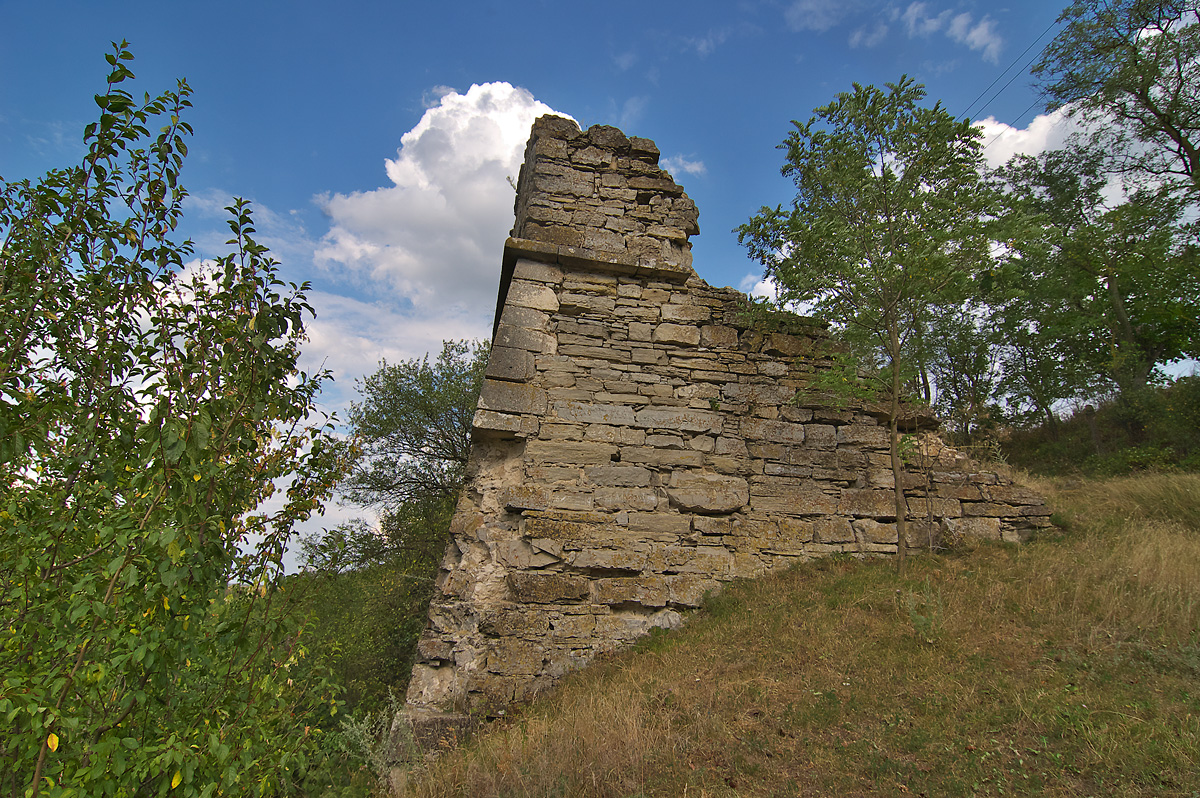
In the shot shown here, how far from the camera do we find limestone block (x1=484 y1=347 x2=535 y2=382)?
5.39 m

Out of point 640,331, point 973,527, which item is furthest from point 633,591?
point 973,527

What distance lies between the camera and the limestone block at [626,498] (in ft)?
17.2

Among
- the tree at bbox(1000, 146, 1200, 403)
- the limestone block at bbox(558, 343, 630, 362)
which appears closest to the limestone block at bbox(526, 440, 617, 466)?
the limestone block at bbox(558, 343, 630, 362)

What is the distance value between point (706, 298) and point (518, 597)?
3.64m

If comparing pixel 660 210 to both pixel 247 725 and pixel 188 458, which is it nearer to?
pixel 188 458

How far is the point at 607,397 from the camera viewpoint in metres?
5.53

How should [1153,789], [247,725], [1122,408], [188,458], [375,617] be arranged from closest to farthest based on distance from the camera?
[188,458], [247,725], [1153,789], [375,617], [1122,408]

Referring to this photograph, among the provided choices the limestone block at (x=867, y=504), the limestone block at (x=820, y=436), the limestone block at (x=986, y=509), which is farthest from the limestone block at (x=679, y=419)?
the limestone block at (x=986, y=509)

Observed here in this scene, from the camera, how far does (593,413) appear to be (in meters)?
5.45

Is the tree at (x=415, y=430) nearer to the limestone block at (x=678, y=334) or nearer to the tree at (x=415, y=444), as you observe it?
the tree at (x=415, y=444)

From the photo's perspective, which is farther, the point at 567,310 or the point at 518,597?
the point at 567,310

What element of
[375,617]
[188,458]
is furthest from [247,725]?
[375,617]

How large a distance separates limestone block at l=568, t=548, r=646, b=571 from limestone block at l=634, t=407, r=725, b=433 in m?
1.25

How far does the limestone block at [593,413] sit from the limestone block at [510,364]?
1.42 ft
